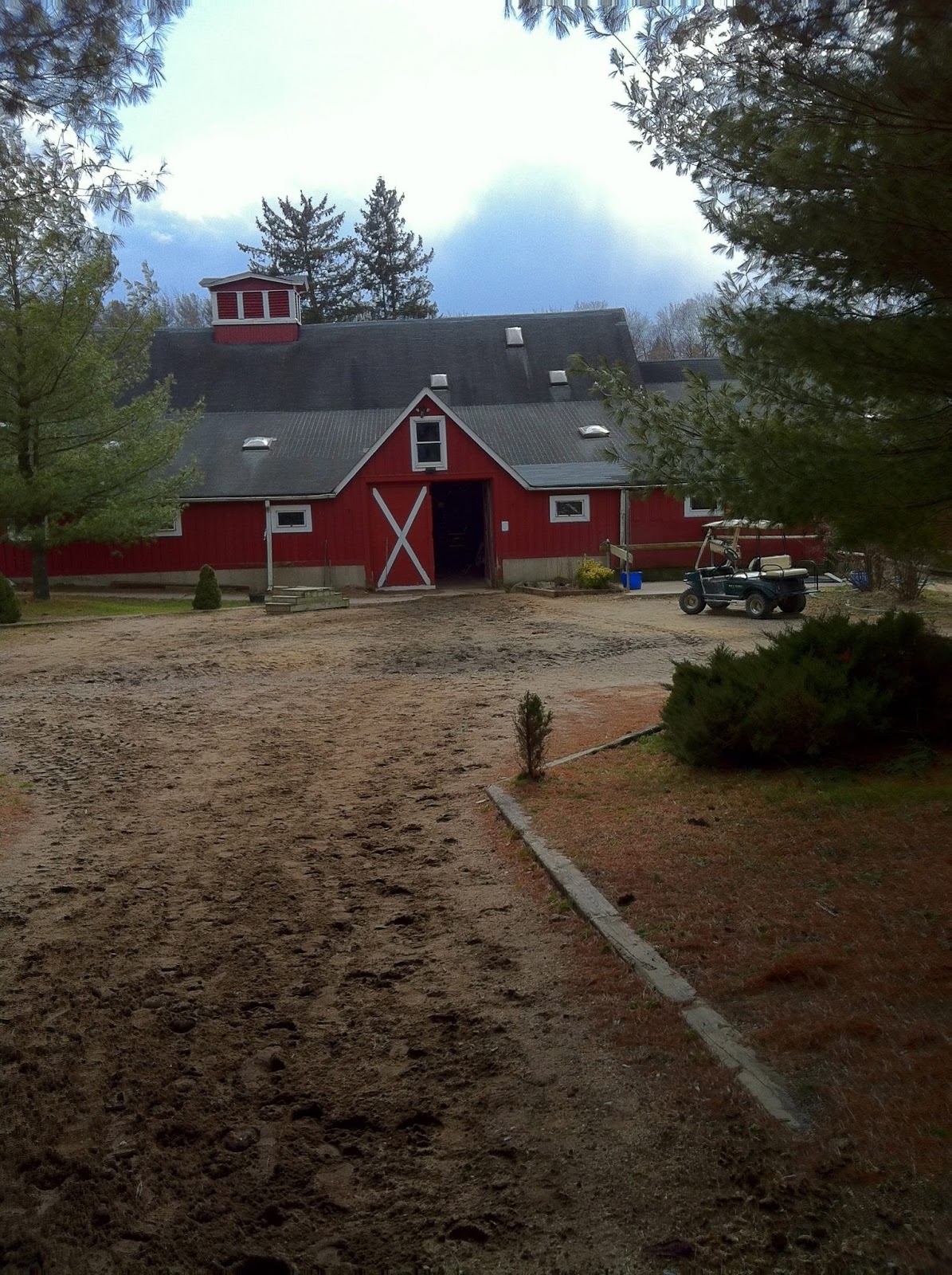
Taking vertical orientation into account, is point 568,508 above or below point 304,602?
above

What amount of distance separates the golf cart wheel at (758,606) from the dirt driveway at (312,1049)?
1133 cm

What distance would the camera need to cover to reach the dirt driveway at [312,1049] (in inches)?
123

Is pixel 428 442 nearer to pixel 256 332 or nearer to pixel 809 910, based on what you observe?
pixel 256 332

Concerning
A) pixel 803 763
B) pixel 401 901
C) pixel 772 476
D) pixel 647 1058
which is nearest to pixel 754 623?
pixel 803 763

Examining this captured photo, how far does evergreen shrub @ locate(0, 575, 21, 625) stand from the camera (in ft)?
70.3

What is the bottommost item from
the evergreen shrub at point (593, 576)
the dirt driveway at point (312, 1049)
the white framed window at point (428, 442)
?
the dirt driveway at point (312, 1049)

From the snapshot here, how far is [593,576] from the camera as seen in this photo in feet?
89.0

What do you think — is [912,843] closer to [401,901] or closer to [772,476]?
[772,476]

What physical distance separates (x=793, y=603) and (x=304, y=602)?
10.4 metres

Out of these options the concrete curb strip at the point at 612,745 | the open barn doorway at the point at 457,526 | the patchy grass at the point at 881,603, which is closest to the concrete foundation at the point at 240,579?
the open barn doorway at the point at 457,526

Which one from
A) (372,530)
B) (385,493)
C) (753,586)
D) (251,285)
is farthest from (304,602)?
(251,285)

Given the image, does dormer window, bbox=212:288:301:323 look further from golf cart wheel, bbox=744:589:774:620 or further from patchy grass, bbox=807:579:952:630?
golf cart wheel, bbox=744:589:774:620

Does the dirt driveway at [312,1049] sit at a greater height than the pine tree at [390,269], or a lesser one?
lesser

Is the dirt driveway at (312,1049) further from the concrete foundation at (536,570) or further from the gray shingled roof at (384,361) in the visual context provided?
the gray shingled roof at (384,361)
